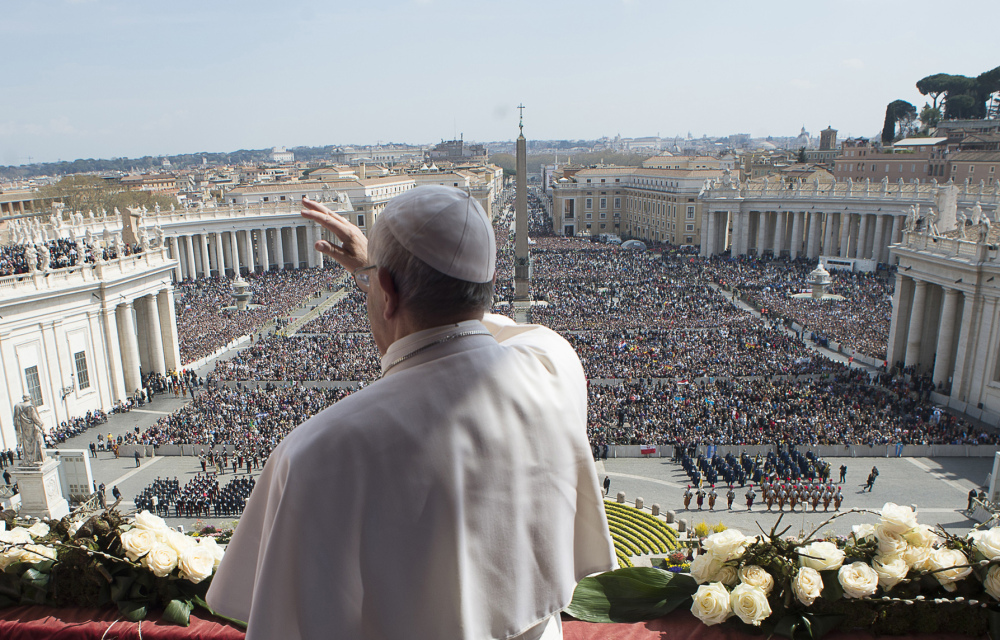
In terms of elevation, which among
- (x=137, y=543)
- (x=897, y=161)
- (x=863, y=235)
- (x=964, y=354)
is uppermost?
(x=897, y=161)

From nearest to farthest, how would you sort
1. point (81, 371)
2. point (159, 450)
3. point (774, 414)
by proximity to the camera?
point (159, 450)
point (774, 414)
point (81, 371)

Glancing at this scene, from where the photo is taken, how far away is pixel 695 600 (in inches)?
157

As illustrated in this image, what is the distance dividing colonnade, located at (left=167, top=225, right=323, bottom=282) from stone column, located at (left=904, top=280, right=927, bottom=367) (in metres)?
51.4

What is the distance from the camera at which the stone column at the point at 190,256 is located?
6062cm

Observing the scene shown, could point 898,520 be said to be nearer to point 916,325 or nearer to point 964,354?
point 964,354

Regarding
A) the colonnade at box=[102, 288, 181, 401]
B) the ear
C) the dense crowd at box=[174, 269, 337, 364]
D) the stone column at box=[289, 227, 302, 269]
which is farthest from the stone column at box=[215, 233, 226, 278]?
the ear

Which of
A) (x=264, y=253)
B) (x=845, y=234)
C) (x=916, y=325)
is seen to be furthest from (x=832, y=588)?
(x=264, y=253)

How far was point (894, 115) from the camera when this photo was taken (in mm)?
108938

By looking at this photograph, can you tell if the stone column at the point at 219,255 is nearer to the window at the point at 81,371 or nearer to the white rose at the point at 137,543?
the window at the point at 81,371

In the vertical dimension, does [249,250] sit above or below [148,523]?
below

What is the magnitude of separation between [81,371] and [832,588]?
3065 cm

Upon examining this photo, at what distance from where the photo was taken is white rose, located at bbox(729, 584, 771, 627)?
3867 mm

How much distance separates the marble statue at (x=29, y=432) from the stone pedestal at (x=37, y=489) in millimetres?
188

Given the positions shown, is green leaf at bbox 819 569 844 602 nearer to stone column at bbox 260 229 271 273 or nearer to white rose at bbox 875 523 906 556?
white rose at bbox 875 523 906 556
